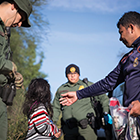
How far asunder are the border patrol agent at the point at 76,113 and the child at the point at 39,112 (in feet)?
3.97

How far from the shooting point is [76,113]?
15.6 feet

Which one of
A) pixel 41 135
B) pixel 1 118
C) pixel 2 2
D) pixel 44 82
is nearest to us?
pixel 1 118

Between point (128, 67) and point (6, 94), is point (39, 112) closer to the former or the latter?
point (6, 94)

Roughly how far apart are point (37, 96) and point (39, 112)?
1.01 ft

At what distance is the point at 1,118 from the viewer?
2.58m

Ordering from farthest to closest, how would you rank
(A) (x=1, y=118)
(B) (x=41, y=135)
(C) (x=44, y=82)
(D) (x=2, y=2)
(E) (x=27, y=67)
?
(E) (x=27, y=67), (C) (x=44, y=82), (B) (x=41, y=135), (D) (x=2, y=2), (A) (x=1, y=118)

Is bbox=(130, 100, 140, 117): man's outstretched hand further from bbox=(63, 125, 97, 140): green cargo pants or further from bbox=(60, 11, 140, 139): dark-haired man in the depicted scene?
bbox=(63, 125, 97, 140): green cargo pants

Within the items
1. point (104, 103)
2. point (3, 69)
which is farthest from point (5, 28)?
point (104, 103)

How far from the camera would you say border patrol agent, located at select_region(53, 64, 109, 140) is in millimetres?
4621

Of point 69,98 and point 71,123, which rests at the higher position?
point 69,98

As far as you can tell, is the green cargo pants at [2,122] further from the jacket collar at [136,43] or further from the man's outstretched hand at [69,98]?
the jacket collar at [136,43]

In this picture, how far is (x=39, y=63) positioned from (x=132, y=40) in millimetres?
21528

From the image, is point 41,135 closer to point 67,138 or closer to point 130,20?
point 67,138

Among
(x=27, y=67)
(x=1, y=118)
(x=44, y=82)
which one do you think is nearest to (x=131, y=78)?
(x=1, y=118)
